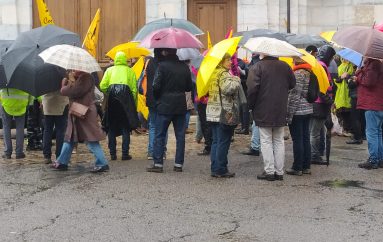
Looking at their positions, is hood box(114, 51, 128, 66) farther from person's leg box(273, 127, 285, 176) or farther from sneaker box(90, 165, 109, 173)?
person's leg box(273, 127, 285, 176)

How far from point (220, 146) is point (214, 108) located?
500 millimetres

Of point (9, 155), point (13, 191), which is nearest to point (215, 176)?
point (13, 191)

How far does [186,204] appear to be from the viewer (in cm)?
761

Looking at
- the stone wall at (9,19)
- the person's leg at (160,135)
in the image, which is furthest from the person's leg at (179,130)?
the stone wall at (9,19)

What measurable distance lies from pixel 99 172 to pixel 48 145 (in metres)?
1.13

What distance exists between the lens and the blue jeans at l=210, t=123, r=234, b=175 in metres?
8.98

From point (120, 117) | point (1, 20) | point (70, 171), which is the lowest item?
point (70, 171)

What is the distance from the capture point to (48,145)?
33.4 ft

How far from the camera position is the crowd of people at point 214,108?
28.7ft

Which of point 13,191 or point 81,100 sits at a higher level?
point 81,100

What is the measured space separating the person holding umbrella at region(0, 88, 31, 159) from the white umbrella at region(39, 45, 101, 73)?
169 centimetres

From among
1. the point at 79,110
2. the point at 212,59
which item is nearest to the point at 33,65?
the point at 79,110

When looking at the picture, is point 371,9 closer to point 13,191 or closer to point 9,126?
point 9,126

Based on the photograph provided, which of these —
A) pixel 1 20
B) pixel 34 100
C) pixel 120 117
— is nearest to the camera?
pixel 120 117
